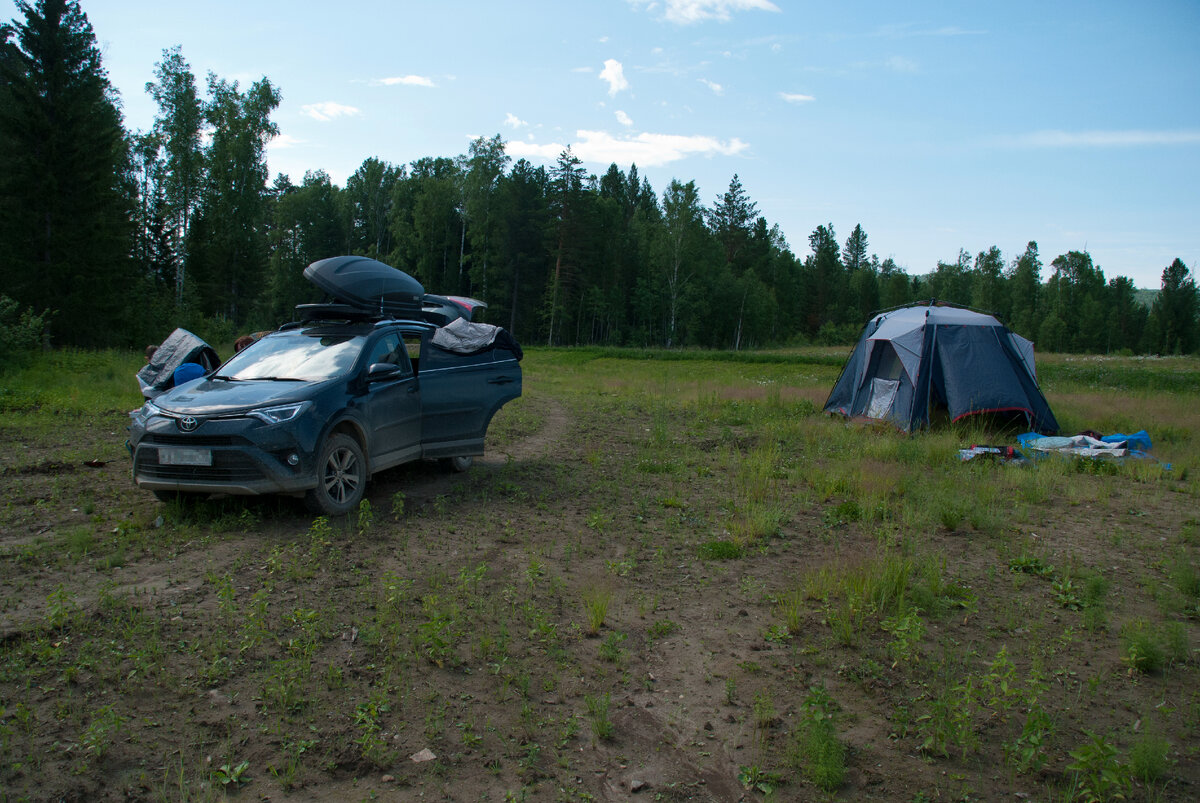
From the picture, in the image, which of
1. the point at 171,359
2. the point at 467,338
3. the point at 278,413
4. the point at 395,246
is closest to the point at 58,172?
the point at 171,359

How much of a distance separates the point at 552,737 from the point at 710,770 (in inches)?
30.0

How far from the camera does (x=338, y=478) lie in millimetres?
6918

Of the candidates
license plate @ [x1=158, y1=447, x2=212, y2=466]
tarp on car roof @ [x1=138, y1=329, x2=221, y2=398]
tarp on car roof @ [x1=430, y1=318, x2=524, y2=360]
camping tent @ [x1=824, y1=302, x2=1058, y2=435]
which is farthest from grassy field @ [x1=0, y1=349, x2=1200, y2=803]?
camping tent @ [x1=824, y1=302, x2=1058, y2=435]

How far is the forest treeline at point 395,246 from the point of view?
1096 inches

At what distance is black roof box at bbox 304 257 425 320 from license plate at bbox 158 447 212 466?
255cm

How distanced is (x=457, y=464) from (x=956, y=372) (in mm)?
8985

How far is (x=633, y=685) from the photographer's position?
414cm

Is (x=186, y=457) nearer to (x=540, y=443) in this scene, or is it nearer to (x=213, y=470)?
(x=213, y=470)

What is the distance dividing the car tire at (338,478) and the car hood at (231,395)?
0.53m

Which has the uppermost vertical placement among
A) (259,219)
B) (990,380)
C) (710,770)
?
(259,219)

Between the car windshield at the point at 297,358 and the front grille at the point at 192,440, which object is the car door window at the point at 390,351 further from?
the front grille at the point at 192,440

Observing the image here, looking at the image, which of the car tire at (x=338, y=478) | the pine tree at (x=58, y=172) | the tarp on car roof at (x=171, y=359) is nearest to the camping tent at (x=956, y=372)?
the car tire at (x=338, y=478)

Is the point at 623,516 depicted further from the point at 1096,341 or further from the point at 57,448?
the point at 1096,341

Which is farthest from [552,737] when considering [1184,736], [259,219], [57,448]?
[259,219]
